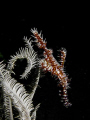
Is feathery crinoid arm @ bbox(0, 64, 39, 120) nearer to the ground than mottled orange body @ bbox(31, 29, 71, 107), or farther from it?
nearer to the ground

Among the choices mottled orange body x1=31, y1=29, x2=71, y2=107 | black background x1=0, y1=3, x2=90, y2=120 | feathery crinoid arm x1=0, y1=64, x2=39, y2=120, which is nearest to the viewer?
feathery crinoid arm x1=0, y1=64, x2=39, y2=120

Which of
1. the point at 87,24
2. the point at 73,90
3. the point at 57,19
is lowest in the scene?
the point at 73,90

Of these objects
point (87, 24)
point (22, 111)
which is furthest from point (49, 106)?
point (87, 24)

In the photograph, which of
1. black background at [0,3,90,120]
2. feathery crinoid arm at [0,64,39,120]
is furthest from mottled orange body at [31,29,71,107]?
feathery crinoid arm at [0,64,39,120]

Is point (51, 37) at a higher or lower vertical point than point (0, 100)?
higher

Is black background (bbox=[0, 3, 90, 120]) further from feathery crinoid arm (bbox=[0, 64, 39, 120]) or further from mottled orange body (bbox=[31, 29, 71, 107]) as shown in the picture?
feathery crinoid arm (bbox=[0, 64, 39, 120])

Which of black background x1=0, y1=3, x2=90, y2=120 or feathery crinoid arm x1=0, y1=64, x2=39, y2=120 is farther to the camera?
black background x1=0, y1=3, x2=90, y2=120

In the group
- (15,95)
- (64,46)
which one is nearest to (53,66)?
(64,46)

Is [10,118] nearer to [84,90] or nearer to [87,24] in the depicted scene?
[84,90]

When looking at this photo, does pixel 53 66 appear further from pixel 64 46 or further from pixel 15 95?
pixel 15 95
